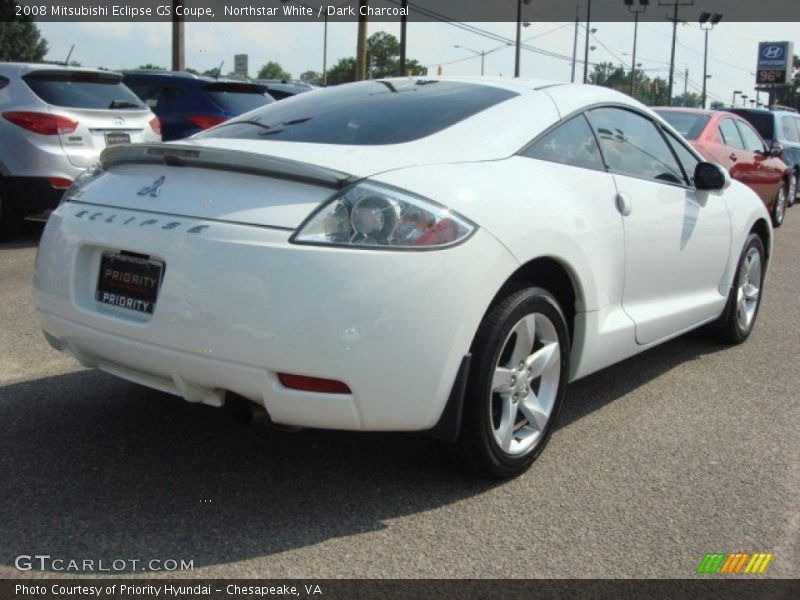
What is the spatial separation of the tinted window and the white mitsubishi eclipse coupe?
1340 cm

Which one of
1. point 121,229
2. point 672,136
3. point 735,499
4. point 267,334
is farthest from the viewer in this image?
point 672,136

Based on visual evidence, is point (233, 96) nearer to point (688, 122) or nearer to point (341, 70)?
point (688, 122)

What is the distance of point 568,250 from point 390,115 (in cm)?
93

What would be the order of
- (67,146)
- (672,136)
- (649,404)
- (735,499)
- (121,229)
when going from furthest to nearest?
(67,146) < (672,136) < (649,404) < (735,499) < (121,229)

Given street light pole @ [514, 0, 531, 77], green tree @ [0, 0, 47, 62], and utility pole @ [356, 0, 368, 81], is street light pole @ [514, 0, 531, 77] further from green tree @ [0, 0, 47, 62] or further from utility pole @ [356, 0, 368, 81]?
green tree @ [0, 0, 47, 62]

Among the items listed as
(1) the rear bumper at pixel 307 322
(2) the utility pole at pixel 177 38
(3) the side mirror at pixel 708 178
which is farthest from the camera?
(2) the utility pole at pixel 177 38

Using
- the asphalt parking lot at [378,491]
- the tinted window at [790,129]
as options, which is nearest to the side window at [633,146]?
the asphalt parking lot at [378,491]

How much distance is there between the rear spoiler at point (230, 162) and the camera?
2.95 metres

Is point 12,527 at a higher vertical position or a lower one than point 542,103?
lower

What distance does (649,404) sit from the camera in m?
4.50

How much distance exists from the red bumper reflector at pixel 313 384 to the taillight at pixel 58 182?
A: 6122 mm

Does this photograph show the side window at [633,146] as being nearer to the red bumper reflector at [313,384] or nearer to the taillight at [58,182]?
the red bumper reflector at [313,384]

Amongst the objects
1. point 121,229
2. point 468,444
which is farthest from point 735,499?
point 121,229

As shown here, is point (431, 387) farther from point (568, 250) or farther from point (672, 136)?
point (672, 136)
